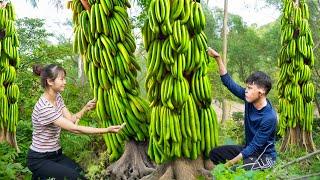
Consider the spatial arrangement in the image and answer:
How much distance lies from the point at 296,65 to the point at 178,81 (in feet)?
13.9

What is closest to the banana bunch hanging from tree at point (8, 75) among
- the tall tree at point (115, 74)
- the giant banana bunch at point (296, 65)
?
the tall tree at point (115, 74)

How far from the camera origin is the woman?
405 centimetres

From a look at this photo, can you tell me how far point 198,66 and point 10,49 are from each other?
3.06 metres

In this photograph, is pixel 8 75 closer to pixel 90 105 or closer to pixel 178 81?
pixel 90 105

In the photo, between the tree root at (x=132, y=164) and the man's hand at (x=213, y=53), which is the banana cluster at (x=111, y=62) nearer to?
the tree root at (x=132, y=164)

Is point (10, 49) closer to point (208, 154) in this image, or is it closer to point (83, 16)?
point (83, 16)

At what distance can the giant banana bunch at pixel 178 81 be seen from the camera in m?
4.75

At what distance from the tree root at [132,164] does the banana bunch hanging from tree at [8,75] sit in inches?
66.3

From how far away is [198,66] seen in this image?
4.84 m

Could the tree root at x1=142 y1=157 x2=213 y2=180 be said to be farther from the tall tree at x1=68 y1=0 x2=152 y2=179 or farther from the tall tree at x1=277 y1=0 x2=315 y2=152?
the tall tree at x1=277 y1=0 x2=315 y2=152

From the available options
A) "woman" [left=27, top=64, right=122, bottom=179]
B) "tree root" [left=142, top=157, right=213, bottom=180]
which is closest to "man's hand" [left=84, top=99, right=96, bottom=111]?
"woman" [left=27, top=64, right=122, bottom=179]

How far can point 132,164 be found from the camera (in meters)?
5.64

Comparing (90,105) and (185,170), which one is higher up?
(90,105)

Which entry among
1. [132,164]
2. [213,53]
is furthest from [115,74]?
[213,53]
